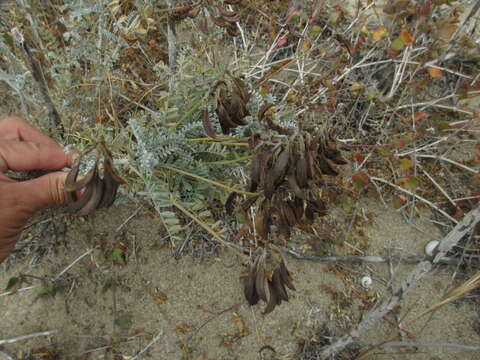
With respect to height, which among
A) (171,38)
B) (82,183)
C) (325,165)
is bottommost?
(325,165)

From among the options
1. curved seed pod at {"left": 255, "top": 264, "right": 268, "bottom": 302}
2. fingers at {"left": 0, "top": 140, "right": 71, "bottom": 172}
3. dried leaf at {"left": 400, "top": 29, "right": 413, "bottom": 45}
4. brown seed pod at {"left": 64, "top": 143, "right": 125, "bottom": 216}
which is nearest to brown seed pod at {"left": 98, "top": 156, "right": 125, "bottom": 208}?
brown seed pod at {"left": 64, "top": 143, "right": 125, "bottom": 216}

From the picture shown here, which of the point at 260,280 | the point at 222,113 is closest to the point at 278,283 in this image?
the point at 260,280

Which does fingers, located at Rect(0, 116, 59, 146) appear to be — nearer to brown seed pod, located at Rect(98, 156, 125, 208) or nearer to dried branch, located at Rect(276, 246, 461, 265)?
brown seed pod, located at Rect(98, 156, 125, 208)

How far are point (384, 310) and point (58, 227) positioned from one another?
1.24 m

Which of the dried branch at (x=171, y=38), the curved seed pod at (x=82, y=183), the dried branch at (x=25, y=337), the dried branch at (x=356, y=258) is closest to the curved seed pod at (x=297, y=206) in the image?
the curved seed pod at (x=82, y=183)

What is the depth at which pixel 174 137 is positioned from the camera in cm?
117

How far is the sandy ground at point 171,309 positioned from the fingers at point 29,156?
13.3 inches

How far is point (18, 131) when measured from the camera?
4.08 ft

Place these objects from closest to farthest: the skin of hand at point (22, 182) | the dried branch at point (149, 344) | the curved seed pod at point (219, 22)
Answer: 1. the skin of hand at point (22, 182)
2. the curved seed pod at point (219, 22)
3. the dried branch at point (149, 344)

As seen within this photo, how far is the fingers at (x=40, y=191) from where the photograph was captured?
3.47 ft

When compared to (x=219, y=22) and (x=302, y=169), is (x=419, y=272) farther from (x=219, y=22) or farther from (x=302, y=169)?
(x=219, y=22)

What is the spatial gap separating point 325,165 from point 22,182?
88 cm

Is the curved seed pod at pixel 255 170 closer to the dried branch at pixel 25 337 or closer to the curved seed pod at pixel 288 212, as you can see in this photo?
the curved seed pod at pixel 288 212

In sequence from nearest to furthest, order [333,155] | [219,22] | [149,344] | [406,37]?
[333,155], [219,22], [149,344], [406,37]
